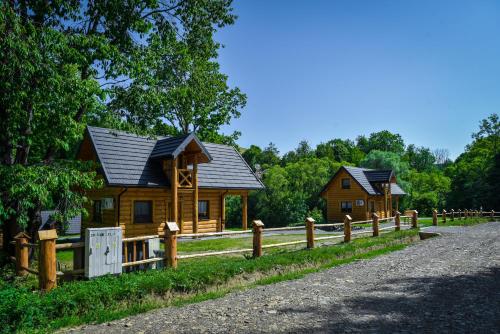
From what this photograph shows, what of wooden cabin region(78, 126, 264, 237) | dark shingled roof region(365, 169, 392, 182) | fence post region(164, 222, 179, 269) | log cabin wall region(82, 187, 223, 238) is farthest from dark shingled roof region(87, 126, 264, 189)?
dark shingled roof region(365, 169, 392, 182)

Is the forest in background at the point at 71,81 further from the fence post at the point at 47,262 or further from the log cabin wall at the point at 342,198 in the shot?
the log cabin wall at the point at 342,198

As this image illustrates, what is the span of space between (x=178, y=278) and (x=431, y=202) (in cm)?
5167

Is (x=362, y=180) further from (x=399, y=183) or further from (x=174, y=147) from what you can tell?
(x=174, y=147)

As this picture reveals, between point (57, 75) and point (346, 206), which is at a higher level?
point (57, 75)

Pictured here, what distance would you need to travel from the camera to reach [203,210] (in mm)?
25344

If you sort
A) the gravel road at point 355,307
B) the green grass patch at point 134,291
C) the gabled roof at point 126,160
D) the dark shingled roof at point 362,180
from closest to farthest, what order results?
1. the gravel road at point 355,307
2. the green grass patch at point 134,291
3. the gabled roof at point 126,160
4. the dark shingled roof at point 362,180

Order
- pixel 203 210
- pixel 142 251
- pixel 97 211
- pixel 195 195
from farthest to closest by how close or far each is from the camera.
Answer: pixel 203 210 → pixel 97 211 → pixel 195 195 → pixel 142 251

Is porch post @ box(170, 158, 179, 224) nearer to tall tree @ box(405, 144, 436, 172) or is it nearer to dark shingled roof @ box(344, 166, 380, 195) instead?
dark shingled roof @ box(344, 166, 380, 195)

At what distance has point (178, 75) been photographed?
53.9 feet

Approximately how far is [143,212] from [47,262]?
13.7 m

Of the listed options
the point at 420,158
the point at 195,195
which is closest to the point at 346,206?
the point at 195,195

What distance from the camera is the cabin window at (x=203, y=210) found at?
2505 centimetres

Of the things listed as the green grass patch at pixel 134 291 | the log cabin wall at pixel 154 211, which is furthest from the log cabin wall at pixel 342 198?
the green grass patch at pixel 134 291

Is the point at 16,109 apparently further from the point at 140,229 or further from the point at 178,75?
the point at 140,229
